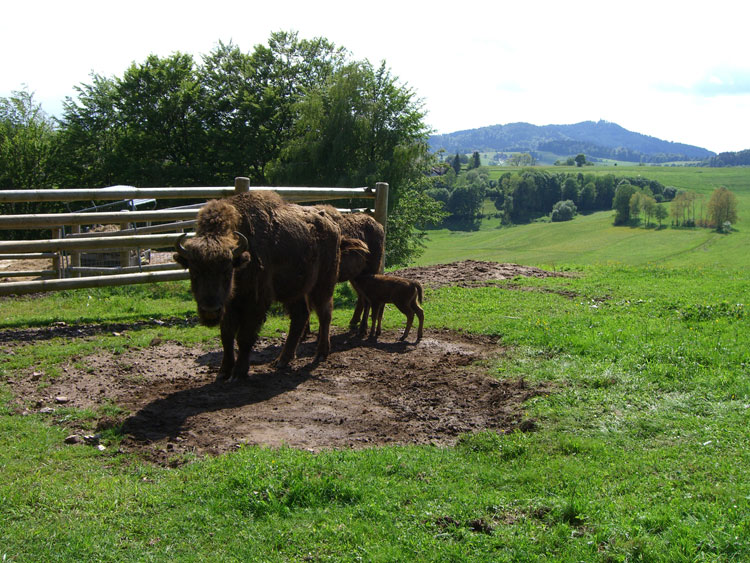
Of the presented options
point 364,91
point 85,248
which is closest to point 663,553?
point 85,248

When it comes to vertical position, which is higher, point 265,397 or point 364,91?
point 364,91

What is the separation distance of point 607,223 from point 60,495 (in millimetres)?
117555

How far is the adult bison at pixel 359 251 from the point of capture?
985 cm

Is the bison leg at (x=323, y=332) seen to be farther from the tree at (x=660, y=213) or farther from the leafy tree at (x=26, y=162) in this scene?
the tree at (x=660, y=213)

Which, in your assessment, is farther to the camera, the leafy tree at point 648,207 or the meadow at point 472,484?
the leafy tree at point 648,207

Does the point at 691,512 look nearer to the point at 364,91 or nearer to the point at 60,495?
the point at 60,495

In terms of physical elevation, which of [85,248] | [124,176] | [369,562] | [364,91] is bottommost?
→ [369,562]

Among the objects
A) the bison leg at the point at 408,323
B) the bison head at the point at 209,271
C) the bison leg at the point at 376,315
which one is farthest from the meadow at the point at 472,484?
the bison leg at the point at 376,315

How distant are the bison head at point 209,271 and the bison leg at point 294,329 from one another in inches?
69.3

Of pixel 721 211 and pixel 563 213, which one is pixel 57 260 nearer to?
pixel 721 211

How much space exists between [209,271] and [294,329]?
7.20 feet

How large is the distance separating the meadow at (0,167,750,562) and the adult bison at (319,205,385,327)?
9.88 feet

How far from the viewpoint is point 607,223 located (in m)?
112

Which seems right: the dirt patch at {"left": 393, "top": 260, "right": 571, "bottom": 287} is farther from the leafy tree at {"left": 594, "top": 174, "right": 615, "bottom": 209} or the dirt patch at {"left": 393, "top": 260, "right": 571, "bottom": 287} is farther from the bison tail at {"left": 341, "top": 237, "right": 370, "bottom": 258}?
the leafy tree at {"left": 594, "top": 174, "right": 615, "bottom": 209}
